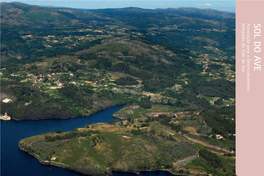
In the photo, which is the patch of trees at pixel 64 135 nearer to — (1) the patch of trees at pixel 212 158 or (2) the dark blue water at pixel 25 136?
(2) the dark blue water at pixel 25 136

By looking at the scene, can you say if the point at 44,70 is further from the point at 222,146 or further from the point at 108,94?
the point at 222,146

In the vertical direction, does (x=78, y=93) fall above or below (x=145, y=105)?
above

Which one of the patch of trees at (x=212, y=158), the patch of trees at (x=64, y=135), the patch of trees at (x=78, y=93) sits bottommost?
the patch of trees at (x=212, y=158)

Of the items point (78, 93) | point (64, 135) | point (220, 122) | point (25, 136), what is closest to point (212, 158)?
point (220, 122)

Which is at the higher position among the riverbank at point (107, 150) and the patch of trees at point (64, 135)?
the patch of trees at point (64, 135)

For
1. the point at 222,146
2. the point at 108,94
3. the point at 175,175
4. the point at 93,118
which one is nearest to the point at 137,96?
the point at 108,94

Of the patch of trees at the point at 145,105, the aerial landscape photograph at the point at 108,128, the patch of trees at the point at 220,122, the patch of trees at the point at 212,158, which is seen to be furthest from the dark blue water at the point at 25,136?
the patch of trees at the point at 220,122

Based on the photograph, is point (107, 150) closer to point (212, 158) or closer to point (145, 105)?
point (212, 158)

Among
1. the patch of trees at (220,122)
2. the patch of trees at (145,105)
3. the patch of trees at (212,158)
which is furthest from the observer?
the patch of trees at (145,105)

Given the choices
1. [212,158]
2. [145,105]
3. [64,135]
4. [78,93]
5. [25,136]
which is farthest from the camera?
[78,93]
